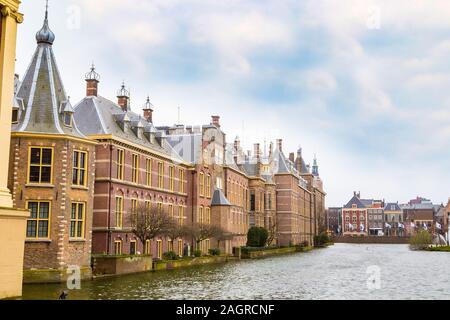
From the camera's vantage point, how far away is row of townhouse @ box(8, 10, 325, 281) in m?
32.2

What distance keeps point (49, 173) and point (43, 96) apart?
5.15 metres

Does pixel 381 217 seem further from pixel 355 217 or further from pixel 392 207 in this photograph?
pixel 355 217

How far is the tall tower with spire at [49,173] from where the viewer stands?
31844 mm

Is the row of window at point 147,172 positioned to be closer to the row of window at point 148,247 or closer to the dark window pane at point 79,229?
the row of window at point 148,247

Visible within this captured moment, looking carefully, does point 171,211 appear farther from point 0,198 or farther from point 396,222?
point 396,222

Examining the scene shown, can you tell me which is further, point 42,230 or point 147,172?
point 147,172

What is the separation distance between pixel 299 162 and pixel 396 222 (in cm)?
6791

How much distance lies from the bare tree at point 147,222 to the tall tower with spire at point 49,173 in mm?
6048

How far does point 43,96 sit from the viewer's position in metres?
34.0

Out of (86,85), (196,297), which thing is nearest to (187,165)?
(86,85)

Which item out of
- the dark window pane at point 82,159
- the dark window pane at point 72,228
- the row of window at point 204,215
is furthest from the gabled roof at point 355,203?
the dark window pane at point 72,228

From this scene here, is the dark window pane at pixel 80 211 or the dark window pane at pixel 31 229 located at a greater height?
the dark window pane at pixel 80 211

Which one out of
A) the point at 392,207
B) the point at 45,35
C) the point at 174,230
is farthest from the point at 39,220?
the point at 392,207

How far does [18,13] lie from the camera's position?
762 inches
